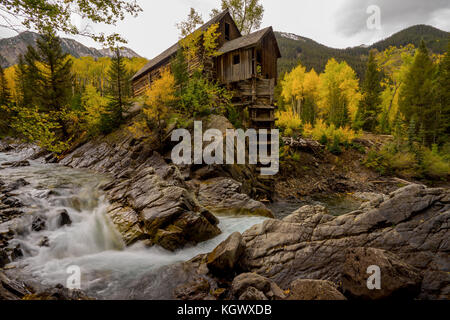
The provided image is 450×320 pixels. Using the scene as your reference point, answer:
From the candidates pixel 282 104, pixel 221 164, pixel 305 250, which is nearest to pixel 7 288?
pixel 305 250

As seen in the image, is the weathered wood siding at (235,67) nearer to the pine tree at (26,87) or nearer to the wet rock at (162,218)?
the wet rock at (162,218)

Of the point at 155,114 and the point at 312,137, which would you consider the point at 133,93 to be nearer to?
the point at 155,114

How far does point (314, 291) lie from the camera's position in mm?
3428

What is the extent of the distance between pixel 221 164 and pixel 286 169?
25.0 feet

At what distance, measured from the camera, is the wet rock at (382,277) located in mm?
3203

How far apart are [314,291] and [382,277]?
1182mm

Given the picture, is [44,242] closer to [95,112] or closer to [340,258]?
[340,258]

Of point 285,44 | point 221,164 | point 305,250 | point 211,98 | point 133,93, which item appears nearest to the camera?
point 305,250

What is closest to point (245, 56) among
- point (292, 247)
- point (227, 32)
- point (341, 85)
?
point (227, 32)

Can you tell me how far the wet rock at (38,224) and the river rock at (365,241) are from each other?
620 centimetres

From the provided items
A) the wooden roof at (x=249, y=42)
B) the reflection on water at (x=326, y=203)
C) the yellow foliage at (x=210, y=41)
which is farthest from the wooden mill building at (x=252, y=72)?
the reflection on water at (x=326, y=203)

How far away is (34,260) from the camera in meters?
4.86
